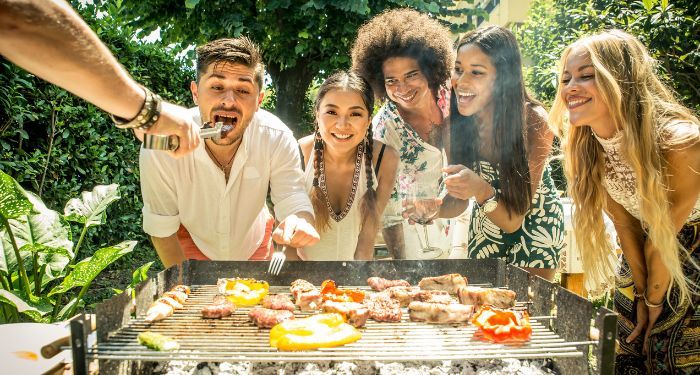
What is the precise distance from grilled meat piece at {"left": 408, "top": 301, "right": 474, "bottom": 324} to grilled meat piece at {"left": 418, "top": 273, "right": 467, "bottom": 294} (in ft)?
1.30

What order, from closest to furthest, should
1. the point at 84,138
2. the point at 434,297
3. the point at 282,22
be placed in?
the point at 434,297, the point at 84,138, the point at 282,22

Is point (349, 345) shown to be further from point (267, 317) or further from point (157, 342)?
point (157, 342)

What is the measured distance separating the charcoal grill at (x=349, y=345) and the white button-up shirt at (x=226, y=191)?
53 centimetres

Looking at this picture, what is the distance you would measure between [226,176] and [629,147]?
253cm

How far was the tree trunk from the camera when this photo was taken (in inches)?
385

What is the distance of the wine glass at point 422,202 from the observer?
4031 millimetres

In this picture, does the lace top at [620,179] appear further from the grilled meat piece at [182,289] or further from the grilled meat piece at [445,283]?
the grilled meat piece at [182,289]

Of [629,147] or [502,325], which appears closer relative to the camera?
[502,325]

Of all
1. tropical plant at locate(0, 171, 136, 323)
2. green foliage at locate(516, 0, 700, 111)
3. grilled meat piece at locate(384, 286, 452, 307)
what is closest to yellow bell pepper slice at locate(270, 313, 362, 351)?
grilled meat piece at locate(384, 286, 452, 307)

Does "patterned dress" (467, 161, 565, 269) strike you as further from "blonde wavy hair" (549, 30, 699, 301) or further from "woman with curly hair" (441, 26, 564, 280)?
"blonde wavy hair" (549, 30, 699, 301)

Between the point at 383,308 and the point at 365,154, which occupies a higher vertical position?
the point at 365,154

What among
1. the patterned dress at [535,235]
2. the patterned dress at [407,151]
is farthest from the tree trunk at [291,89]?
the patterned dress at [535,235]

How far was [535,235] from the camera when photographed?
3.62m

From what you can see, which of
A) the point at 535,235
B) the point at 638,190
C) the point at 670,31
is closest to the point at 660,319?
the point at 638,190
